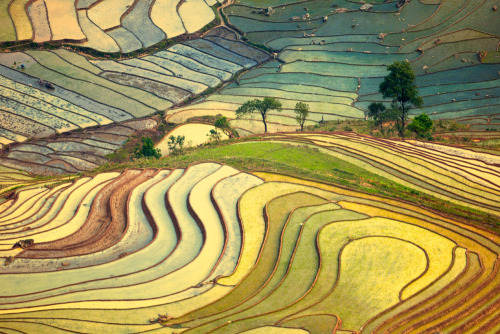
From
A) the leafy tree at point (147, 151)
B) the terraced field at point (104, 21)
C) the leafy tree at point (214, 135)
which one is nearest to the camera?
the leafy tree at point (147, 151)

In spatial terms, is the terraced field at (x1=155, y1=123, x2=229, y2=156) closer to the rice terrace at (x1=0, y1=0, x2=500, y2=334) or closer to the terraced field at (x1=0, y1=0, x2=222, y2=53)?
the rice terrace at (x1=0, y1=0, x2=500, y2=334)

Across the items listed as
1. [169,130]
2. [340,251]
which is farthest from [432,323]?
[169,130]

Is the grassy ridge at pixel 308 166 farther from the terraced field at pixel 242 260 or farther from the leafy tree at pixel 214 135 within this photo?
the leafy tree at pixel 214 135

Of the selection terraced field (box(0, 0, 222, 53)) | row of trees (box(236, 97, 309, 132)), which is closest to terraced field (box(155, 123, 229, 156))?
row of trees (box(236, 97, 309, 132))

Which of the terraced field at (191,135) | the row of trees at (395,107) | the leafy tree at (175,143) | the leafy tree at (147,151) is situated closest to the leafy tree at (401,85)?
the row of trees at (395,107)

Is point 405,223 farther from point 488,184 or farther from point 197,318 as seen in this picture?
point 197,318

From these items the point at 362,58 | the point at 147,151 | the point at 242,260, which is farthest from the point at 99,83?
the point at 242,260
